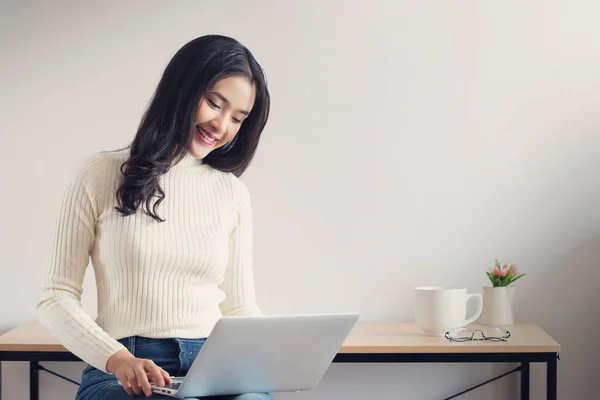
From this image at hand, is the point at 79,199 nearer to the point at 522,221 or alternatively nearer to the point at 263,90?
the point at 263,90

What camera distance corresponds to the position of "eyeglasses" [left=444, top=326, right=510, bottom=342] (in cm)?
184

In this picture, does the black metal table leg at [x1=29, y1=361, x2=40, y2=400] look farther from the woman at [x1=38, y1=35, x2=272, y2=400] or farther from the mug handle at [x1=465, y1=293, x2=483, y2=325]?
the mug handle at [x1=465, y1=293, x2=483, y2=325]

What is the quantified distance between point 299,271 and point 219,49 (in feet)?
2.76

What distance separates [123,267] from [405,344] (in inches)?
27.8

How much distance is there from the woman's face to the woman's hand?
1.48ft

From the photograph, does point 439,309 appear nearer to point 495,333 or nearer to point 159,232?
point 495,333

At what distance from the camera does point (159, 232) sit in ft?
4.66

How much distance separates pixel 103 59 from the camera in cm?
212

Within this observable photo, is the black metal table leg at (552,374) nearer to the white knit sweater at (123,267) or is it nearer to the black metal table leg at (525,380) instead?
the black metal table leg at (525,380)

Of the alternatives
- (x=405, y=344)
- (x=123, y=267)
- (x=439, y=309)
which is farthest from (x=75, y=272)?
Result: (x=439, y=309)

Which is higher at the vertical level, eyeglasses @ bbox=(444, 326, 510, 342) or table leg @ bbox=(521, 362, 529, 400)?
eyeglasses @ bbox=(444, 326, 510, 342)

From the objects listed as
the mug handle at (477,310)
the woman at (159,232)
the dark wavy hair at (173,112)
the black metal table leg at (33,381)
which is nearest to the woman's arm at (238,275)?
the woman at (159,232)

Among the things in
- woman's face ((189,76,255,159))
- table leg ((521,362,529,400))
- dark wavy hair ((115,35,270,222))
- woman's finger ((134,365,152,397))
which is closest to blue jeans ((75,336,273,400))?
woman's finger ((134,365,152,397))

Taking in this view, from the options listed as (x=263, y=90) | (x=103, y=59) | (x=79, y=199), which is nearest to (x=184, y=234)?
(x=79, y=199)
